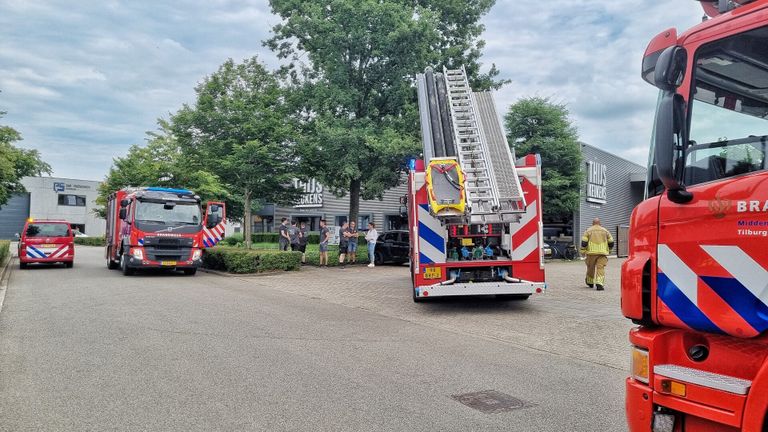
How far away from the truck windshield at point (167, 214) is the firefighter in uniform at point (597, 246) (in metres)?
11.4

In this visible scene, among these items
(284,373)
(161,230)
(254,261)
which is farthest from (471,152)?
(161,230)

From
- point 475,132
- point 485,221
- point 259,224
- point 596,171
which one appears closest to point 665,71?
point 485,221

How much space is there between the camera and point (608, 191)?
32.0 metres

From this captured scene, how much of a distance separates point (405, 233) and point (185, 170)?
10.2m

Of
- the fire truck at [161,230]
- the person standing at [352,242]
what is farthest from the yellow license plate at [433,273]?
the person standing at [352,242]

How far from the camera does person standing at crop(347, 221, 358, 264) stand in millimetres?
20219

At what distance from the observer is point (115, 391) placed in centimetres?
493

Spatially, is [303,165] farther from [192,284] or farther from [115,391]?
[115,391]

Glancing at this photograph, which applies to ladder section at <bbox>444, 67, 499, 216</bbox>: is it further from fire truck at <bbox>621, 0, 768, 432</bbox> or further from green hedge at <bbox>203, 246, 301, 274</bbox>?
green hedge at <bbox>203, 246, 301, 274</bbox>

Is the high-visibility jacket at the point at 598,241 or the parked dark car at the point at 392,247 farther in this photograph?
the parked dark car at the point at 392,247

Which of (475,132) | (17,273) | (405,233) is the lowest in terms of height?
(17,273)

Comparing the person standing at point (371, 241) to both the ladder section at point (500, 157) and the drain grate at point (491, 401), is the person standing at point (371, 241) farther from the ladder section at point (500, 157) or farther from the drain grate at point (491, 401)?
the drain grate at point (491, 401)

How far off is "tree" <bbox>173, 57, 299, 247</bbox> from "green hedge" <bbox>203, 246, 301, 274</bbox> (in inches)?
Result: 137

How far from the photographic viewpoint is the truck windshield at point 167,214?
16453mm
